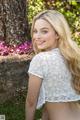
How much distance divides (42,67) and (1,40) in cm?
445

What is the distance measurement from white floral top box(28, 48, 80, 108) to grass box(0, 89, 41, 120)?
2812 millimetres

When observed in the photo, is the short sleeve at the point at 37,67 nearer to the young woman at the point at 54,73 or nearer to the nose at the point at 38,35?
the young woman at the point at 54,73

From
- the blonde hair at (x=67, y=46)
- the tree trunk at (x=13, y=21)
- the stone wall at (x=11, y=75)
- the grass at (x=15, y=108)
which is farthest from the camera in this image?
the tree trunk at (x=13, y=21)

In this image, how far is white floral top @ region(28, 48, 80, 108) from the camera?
126 inches

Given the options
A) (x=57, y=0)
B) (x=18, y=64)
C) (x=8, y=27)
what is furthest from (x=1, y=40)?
(x=57, y=0)

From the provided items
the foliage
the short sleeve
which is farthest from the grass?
the foliage

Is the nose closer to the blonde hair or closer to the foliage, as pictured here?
the blonde hair

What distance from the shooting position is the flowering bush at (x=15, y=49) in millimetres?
7195

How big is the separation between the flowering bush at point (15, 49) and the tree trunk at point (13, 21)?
14 cm

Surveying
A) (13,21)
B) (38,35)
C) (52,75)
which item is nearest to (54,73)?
(52,75)

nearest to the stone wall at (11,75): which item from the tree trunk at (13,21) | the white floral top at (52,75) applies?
the tree trunk at (13,21)

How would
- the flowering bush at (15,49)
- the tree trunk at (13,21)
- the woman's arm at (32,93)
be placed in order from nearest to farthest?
the woman's arm at (32,93)
the flowering bush at (15,49)
the tree trunk at (13,21)

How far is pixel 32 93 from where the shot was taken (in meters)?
3.20

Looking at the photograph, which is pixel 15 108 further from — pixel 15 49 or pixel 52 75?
pixel 52 75
